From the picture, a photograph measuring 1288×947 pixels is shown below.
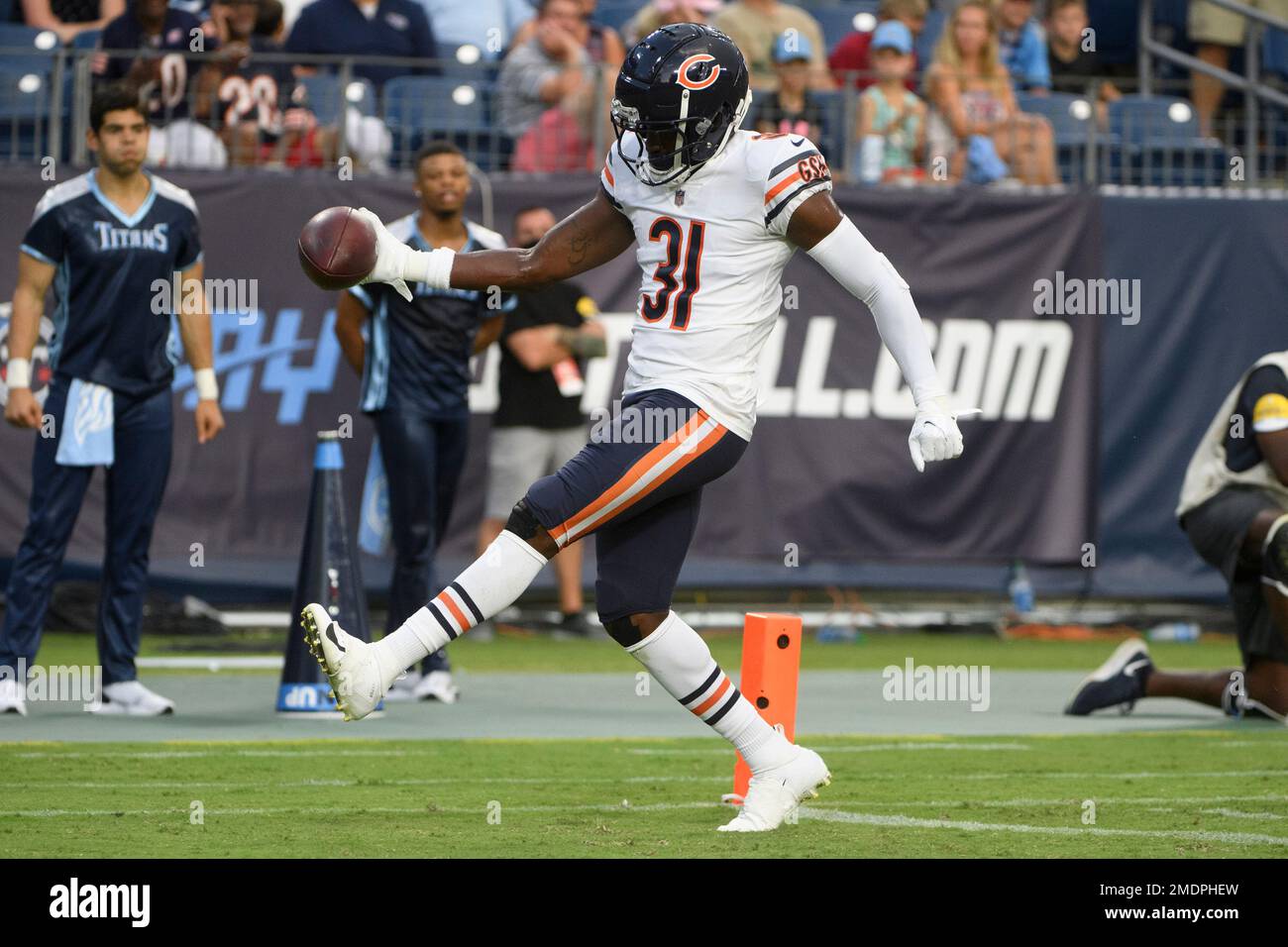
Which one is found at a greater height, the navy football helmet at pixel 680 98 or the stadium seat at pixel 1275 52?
the stadium seat at pixel 1275 52

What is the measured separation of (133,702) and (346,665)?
10.8ft

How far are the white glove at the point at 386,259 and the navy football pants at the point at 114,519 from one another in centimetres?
285

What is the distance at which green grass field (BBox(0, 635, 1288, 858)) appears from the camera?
207 inches

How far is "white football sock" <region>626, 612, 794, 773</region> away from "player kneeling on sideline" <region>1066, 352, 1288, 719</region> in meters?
3.22

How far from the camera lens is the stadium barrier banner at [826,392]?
40.2 feet

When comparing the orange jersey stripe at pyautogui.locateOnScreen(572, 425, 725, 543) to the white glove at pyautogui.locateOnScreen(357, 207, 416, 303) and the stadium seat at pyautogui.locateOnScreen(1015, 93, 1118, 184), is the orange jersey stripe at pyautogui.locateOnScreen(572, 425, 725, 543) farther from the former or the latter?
the stadium seat at pyautogui.locateOnScreen(1015, 93, 1118, 184)

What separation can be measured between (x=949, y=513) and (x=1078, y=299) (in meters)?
1.58

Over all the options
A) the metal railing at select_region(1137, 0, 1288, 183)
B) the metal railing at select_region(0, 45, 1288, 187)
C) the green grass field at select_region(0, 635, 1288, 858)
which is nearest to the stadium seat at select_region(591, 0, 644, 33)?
the metal railing at select_region(0, 45, 1288, 187)

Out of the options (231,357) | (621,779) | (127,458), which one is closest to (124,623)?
(127,458)

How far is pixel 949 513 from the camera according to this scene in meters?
12.9

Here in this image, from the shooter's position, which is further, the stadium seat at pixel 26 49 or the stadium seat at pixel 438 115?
the stadium seat at pixel 438 115

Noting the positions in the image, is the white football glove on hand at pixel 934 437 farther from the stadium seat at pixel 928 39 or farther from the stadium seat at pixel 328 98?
the stadium seat at pixel 928 39

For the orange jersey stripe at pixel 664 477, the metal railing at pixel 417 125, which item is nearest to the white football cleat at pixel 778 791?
the orange jersey stripe at pixel 664 477

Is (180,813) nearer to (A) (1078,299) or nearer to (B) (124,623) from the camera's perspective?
(B) (124,623)
